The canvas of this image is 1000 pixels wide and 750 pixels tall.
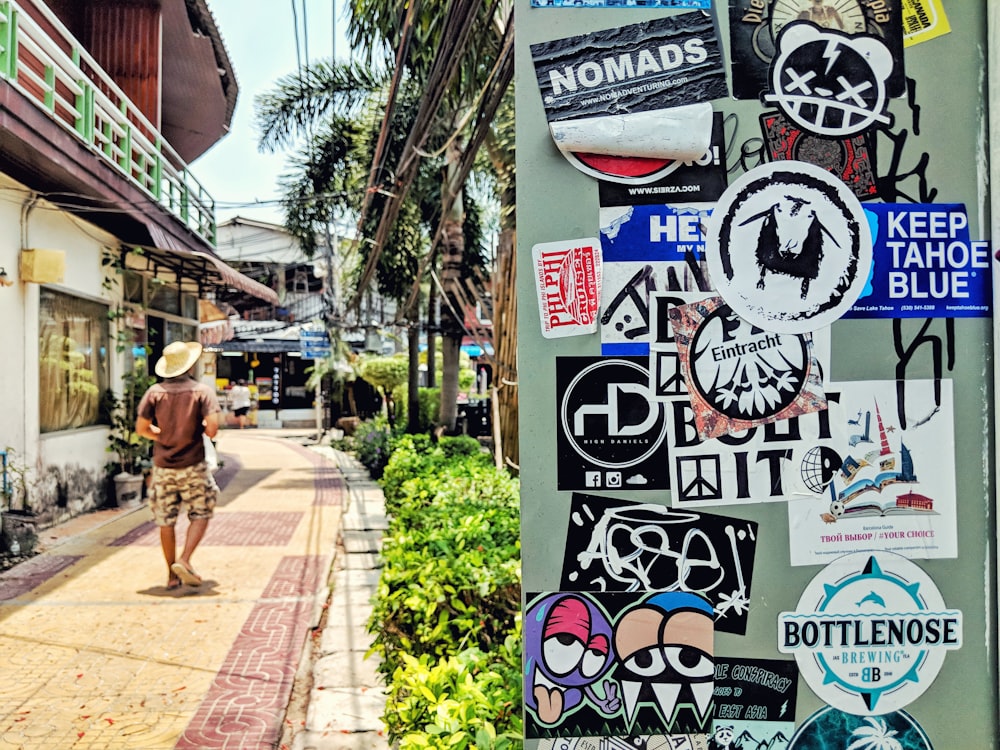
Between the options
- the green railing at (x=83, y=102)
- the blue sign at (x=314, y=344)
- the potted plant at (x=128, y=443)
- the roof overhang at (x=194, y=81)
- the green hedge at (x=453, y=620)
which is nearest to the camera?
the green hedge at (x=453, y=620)

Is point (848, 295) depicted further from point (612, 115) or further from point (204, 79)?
point (204, 79)

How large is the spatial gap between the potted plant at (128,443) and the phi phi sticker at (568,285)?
10.9 metres

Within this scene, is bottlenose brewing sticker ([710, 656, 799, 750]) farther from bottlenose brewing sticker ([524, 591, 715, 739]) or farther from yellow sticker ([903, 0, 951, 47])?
yellow sticker ([903, 0, 951, 47])

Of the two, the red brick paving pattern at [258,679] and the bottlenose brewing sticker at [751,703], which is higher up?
the bottlenose brewing sticker at [751,703]

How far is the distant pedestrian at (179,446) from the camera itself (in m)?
6.34

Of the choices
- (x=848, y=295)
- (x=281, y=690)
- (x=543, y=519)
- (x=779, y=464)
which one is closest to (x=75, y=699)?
(x=281, y=690)

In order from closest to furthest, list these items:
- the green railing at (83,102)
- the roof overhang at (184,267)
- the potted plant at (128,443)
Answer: the green railing at (83,102), the potted plant at (128,443), the roof overhang at (184,267)

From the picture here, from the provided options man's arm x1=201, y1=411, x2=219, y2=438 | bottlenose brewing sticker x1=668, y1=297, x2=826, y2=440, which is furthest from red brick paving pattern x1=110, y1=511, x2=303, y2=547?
bottlenose brewing sticker x1=668, y1=297, x2=826, y2=440

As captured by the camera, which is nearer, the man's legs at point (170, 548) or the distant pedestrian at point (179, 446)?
the distant pedestrian at point (179, 446)

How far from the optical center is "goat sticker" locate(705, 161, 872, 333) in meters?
1.77

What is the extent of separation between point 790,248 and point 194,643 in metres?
4.90

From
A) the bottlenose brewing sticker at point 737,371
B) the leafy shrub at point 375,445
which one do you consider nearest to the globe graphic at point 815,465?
the bottlenose brewing sticker at point 737,371

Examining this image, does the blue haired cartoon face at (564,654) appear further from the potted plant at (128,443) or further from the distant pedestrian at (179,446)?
the potted plant at (128,443)

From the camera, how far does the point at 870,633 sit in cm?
181
